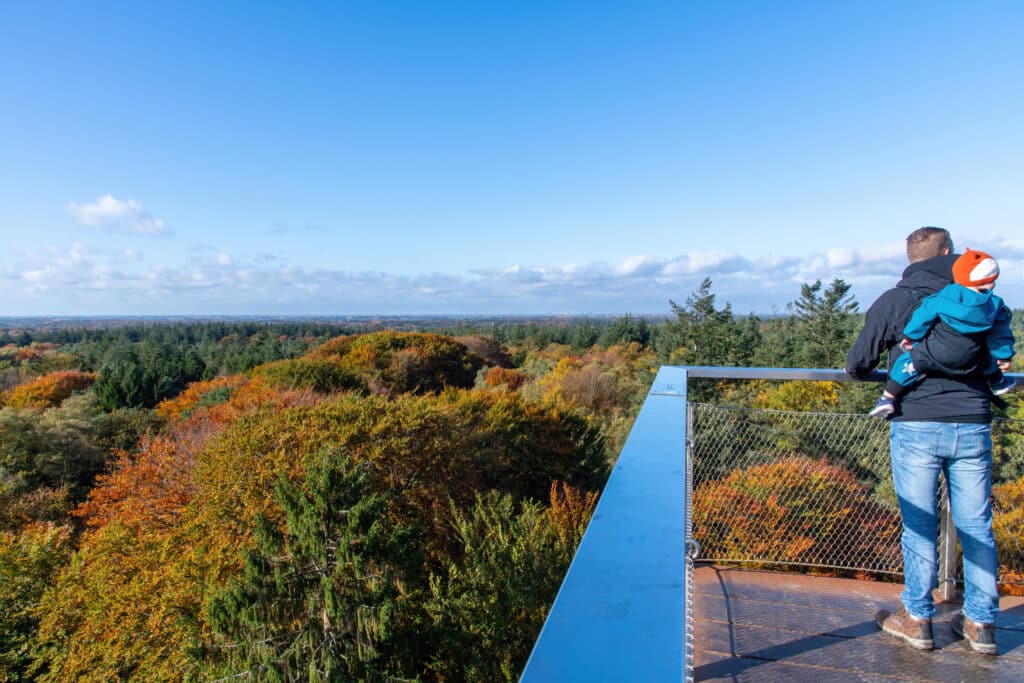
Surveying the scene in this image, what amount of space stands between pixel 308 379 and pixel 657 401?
762 inches

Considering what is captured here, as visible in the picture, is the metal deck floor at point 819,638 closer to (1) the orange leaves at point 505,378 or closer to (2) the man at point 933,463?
(2) the man at point 933,463

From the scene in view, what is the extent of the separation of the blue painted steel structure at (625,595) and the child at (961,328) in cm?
116

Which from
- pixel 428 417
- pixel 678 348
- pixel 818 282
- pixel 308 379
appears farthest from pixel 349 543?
pixel 818 282

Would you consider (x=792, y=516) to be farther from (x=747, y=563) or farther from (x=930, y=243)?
(x=930, y=243)

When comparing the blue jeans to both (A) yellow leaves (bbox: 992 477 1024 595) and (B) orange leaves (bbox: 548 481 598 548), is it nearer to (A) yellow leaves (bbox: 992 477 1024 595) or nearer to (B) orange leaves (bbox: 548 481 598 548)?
(A) yellow leaves (bbox: 992 477 1024 595)

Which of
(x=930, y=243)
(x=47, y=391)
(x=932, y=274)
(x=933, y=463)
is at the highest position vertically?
(x=930, y=243)

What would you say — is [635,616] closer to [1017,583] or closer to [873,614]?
[873,614]

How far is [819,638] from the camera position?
220cm

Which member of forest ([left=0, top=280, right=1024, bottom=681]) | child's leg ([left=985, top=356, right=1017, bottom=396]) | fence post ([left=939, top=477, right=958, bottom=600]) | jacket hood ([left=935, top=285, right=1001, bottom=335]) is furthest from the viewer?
forest ([left=0, top=280, right=1024, bottom=681])

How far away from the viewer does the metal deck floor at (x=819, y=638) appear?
1.96 meters

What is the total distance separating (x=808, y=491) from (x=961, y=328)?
2.85m

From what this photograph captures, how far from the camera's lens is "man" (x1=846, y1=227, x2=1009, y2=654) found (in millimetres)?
1943

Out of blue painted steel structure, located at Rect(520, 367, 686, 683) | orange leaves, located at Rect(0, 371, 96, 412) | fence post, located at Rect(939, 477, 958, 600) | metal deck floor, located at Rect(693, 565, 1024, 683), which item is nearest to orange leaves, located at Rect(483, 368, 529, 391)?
orange leaves, located at Rect(0, 371, 96, 412)

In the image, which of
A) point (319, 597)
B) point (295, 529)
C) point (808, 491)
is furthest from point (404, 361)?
point (808, 491)
